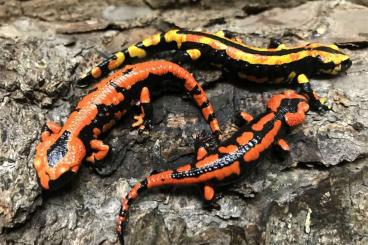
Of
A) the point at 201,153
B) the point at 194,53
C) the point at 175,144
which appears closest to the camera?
the point at 201,153

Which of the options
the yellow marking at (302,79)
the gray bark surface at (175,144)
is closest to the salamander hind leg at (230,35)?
the gray bark surface at (175,144)

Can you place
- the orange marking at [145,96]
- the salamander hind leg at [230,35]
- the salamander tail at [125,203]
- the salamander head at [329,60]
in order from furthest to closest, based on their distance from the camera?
the salamander hind leg at [230,35]
the salamander head at [329,60]
the orange marking at [145,96]
the salamander tail at [125,203]

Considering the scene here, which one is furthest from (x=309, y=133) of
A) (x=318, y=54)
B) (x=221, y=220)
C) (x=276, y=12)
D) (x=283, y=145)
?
(x=276, y=12)

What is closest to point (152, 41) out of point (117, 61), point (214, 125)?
point (117, 61)

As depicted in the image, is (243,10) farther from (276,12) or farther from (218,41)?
(218,41)

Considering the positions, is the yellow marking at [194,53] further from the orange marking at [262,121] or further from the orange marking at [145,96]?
the orange marking at [262,121]

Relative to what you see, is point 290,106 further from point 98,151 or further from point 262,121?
point 98,151
